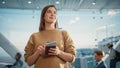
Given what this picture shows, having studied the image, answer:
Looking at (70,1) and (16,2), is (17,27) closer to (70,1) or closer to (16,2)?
(16,2)

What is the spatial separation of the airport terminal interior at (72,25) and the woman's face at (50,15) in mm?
8751

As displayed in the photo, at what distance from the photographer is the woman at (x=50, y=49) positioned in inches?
58.9

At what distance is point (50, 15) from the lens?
1614 mm

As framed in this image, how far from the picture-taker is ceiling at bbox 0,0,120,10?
11.1m

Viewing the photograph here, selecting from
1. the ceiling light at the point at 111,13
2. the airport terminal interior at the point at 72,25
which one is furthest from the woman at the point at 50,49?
the ceiling light at the point at 111,13

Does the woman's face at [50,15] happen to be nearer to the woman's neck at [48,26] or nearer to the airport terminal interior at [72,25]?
the woman's neck at [48,26]

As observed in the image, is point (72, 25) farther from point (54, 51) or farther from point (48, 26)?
point (54, 51)

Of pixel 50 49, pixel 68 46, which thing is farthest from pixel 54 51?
pixel 68 46

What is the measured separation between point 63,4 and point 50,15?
32.7ft

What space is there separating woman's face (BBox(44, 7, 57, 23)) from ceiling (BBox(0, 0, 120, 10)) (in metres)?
9.39

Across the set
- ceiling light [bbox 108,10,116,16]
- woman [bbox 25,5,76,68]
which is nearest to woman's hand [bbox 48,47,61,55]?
woman [bbox 25,5,76,68]

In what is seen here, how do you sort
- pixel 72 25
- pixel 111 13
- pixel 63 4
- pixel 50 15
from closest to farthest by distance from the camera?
1. pixel 50 15
2. pixel 72 25
3. pixel 63 4
4. pixel 111 13

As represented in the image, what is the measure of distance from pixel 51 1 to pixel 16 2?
1578 mm

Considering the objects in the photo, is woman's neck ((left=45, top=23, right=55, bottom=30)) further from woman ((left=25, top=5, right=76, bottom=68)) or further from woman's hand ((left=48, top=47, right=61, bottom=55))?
woman's hand ((left=48, top=47, right=61, bottom=55))
